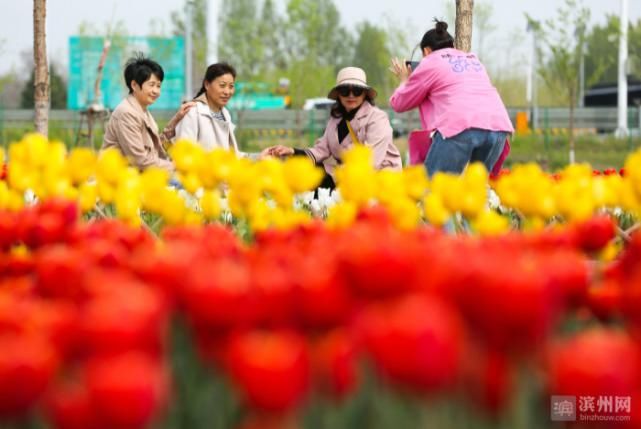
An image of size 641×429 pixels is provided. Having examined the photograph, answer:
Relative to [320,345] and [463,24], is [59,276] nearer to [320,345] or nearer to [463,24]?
[320,345]

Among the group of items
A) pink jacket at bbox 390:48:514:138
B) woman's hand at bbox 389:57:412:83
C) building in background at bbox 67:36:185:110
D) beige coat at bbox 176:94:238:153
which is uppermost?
building in background at bbox 67:36:185:110

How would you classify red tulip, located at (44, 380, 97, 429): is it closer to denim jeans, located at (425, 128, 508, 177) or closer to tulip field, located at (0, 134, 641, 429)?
tulip field, located at (0, 134, 641, 429)

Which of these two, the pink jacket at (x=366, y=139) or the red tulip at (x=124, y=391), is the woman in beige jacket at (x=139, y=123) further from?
the red tulip at (x=124, y=391)

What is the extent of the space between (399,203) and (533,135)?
Result: 76.7 ft

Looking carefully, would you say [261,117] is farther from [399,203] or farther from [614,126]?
[399,203]

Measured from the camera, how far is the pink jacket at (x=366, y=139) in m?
7.24

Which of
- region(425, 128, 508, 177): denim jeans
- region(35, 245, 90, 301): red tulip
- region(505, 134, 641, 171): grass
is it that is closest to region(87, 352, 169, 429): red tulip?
region(35, 245, 90, 301): red tulip

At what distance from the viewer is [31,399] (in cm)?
105

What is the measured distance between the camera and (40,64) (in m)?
9.32

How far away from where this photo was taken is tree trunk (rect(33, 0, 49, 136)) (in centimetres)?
905

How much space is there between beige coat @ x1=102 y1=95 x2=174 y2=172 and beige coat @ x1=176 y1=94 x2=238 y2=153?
→ 0.22 m

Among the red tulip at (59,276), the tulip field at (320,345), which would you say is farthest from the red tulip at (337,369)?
→ the red tulip at (59,276)

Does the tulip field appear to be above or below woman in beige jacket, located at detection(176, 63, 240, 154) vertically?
below

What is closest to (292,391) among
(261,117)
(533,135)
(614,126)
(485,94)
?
(485,94)
